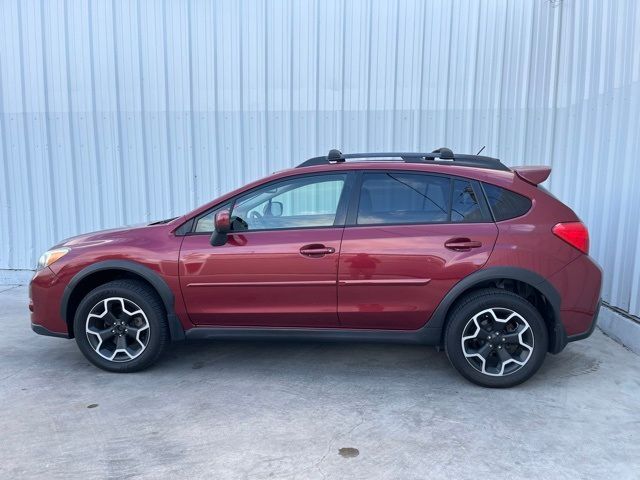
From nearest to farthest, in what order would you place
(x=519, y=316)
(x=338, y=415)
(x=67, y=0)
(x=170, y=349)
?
1. (x=338, y=415)
2. (x=519, y=316)
3. (x=170, y=349)
4. (x=67, y=0)

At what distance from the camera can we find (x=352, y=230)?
11.7ft

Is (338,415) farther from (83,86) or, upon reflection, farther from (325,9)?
(83,86)

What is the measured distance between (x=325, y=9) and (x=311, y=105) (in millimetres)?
1239

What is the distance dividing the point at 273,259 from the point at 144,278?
1.04 metres

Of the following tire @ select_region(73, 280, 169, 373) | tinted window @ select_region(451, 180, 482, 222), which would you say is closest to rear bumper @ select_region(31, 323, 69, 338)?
tire @ select_region(73, 280, 169, 373)

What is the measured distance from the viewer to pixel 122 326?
3.80 metres

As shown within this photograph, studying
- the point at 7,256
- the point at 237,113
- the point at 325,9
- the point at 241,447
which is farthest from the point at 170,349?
the point at 325,9

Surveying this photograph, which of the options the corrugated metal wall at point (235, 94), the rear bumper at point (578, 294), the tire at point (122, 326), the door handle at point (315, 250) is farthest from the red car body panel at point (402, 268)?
the corrugated metal wall at point (235, 94)

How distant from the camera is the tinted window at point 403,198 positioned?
3588mm

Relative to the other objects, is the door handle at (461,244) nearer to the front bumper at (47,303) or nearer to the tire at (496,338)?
the tire at (496,338)

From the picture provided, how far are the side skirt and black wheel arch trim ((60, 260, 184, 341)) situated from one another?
0.39 feet

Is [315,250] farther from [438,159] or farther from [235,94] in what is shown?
[235,94]

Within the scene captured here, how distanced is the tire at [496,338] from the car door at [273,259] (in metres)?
0.93

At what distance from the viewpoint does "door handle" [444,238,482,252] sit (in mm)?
3438
